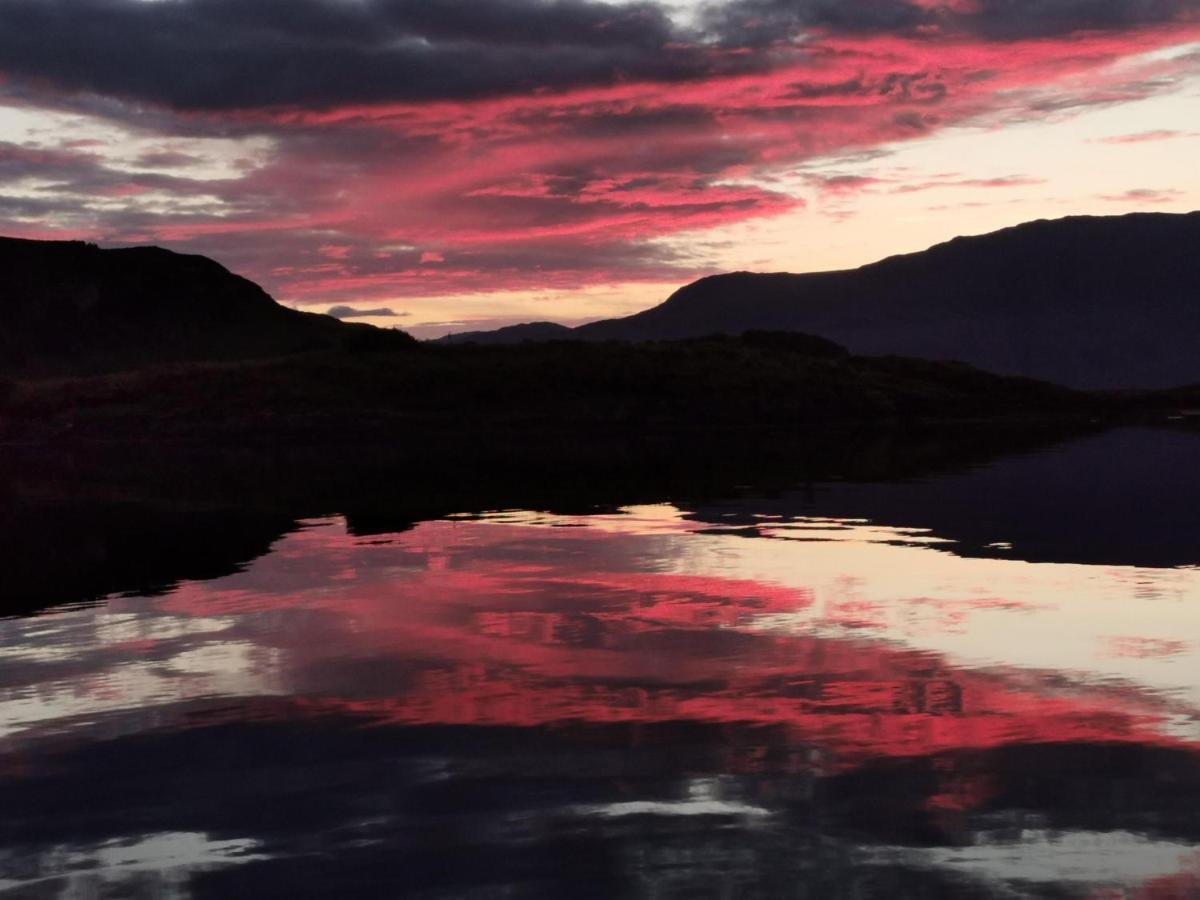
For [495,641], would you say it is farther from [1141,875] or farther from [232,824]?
[1141,875]

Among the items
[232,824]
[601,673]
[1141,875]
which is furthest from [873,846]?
[601,673]

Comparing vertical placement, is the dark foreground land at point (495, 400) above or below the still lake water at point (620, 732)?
above

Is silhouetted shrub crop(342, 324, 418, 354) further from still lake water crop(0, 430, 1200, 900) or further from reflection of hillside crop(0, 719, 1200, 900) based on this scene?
reflection of hillside crop(0, 719, 1200, 900)

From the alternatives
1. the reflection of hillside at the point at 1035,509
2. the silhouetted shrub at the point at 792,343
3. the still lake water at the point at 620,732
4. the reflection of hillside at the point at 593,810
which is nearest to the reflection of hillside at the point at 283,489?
the reflection of hillside at the point at 1035,509

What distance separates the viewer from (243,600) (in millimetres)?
21203

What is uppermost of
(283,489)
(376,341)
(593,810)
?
(376,341)

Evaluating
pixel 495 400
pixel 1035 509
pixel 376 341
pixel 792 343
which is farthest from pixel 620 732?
pixel 792 343

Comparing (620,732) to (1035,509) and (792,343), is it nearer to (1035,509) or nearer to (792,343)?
(1035,509)

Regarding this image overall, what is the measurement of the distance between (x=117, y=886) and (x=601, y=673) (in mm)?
7039

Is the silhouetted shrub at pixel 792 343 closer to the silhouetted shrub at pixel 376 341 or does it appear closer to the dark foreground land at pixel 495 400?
the dark foreground land at pixel 495 400

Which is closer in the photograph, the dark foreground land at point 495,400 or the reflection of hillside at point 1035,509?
the reflection of hillside at point 1035,509

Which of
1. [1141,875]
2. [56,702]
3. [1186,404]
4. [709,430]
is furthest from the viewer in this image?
[1186,404]

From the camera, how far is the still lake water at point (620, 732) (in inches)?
363

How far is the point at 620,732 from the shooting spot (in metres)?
12.7
